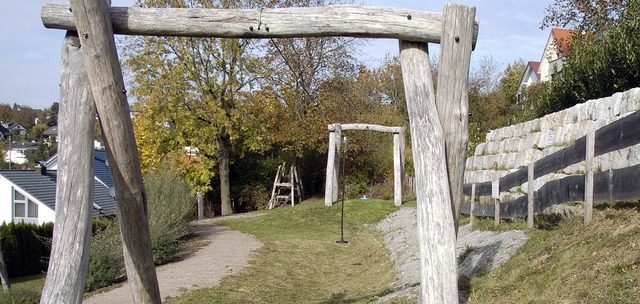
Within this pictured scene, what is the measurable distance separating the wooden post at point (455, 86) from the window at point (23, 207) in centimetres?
2549

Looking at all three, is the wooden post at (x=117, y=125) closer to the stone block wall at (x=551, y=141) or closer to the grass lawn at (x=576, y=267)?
the grass lawn at (x=576, y=267)

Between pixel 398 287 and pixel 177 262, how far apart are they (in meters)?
5.73

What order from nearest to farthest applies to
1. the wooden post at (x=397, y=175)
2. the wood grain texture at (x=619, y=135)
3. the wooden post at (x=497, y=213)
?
the wood grain texture at (x=619, y=135)
the wooden post at (x=497, y=213)
the wooden post at (x=397, y=175)

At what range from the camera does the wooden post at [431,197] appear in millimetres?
4578

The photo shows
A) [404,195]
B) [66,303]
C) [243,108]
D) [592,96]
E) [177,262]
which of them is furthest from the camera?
[243,108]

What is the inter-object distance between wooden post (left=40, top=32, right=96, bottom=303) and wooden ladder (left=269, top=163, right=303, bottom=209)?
23.0 metres

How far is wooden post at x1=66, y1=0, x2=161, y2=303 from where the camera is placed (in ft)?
15.8

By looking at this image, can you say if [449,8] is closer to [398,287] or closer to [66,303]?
[66,303]

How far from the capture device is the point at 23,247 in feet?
66.0

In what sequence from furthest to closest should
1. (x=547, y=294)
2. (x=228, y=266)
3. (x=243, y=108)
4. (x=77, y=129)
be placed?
(x=243, y=108)
(x=228, y=266)
(x=547, y=294)
(x=77, y=129)

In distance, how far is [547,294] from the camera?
5.71 meters

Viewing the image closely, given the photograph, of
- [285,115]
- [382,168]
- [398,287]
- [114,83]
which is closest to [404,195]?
[382,168]

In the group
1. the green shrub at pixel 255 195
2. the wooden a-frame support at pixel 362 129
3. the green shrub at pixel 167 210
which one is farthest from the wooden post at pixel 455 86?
the green shrub at pixel 255 195

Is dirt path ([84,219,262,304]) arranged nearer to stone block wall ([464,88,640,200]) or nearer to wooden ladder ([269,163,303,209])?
stone block wall ([464,88,640,200])
